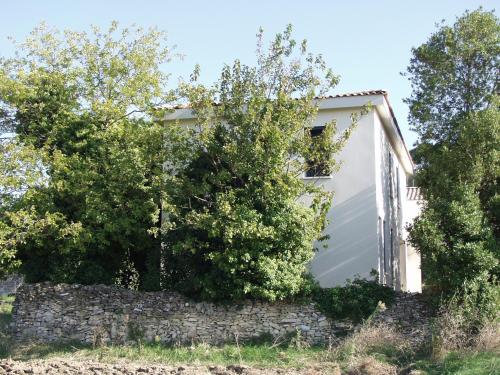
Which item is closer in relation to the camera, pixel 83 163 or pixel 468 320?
pixel 468 320

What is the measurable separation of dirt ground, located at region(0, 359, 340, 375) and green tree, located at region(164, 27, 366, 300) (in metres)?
2.47

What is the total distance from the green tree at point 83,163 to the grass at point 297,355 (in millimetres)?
2599

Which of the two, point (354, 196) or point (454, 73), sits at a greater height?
point (454, 73)

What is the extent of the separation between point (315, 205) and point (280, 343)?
3.63 metres

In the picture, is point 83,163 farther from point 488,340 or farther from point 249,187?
point 488,340


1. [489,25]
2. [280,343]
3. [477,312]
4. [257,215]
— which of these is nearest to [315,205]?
[257,215]

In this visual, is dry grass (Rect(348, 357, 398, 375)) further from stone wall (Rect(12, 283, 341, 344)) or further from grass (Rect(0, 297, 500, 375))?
stone wall (Rect(12, 283, 341, 344))

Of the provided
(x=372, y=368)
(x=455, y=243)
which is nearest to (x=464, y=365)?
(x=372, y=368)

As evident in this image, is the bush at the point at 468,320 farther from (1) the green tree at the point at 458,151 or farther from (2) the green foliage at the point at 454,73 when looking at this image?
(2) the green foliage at the point at 454,73

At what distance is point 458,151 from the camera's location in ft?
54.3

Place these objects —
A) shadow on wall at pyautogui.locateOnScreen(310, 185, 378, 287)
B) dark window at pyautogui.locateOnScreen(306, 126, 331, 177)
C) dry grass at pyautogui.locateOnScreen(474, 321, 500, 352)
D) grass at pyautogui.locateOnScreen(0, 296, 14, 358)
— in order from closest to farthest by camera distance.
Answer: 1. dry grass at pyautogui.locateOnScreen(474, 321, 500, 352)
2. dark window at pyautogui.locateOnScreen(306, 126, 331, 177)
3. grass at pyautogui.locateOnScreen(0, 296, 14, 358)
4. shadow on wall at pyautogui.locateOnScreen(310, 185, 378, 287)

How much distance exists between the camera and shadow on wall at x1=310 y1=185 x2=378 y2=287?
1694cm

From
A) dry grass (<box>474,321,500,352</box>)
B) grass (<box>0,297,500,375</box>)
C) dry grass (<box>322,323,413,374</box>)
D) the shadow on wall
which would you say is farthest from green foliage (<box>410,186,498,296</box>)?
the shadow on wall

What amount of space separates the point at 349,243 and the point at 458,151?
161 inches
